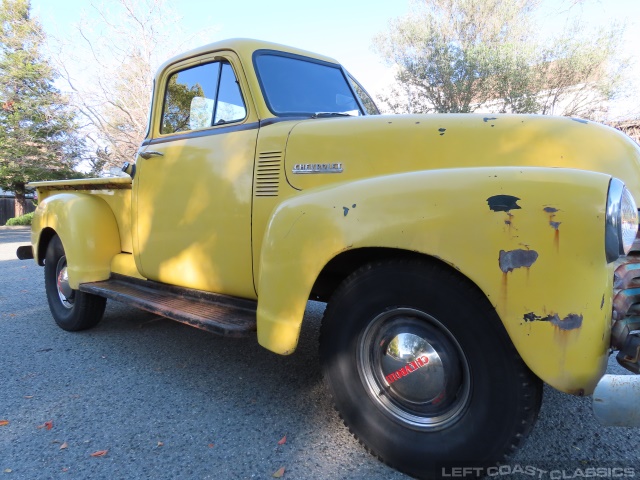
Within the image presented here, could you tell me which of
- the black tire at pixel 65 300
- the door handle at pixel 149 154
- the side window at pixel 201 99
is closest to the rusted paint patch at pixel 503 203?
the side window at pixel 201 99

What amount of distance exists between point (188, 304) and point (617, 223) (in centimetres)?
→ 234

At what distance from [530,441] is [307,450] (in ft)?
3.48

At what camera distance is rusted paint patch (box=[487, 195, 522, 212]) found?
1496 mm

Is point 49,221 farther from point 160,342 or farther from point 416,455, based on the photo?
point 416,455

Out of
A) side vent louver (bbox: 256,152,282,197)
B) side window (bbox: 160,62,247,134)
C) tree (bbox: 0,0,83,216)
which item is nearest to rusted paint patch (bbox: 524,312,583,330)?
side vent louver (bbox: 256,152,282,197)

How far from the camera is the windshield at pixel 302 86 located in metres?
2.73

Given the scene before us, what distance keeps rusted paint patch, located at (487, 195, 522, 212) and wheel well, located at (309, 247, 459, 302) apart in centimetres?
27

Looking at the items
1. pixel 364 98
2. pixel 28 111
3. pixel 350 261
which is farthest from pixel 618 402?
pixel 28 111

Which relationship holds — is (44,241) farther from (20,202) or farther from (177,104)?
(20,202)

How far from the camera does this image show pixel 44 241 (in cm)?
429

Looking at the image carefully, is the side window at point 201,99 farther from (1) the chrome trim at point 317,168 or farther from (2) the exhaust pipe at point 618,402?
(2) the exhaust pipe at point 618,402

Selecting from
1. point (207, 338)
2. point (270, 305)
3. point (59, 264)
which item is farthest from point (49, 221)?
point (270, 305)

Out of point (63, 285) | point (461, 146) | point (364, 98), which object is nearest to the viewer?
point (461, 146)

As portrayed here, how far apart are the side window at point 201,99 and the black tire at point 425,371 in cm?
154
